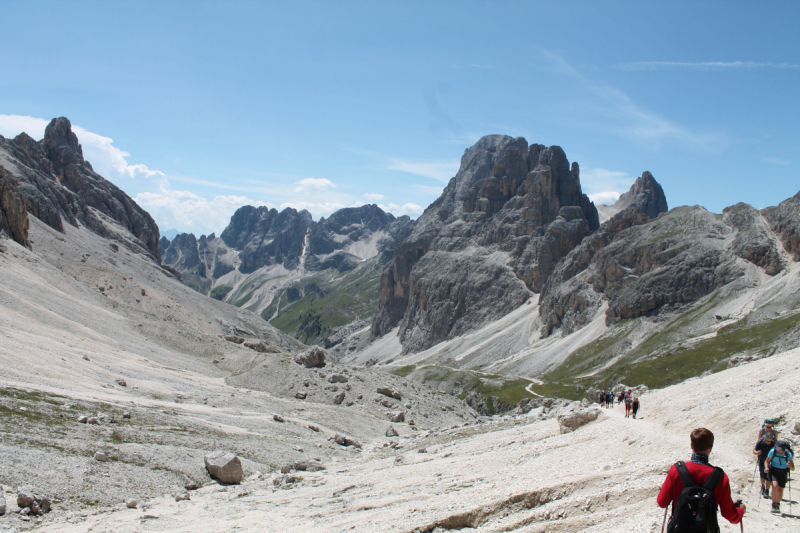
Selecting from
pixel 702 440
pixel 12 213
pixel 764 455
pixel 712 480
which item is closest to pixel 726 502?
pixel 712 480

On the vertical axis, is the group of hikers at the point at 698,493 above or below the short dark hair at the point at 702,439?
below

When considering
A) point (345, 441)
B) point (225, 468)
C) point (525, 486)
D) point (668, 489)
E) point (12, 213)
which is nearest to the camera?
point (668, 489)

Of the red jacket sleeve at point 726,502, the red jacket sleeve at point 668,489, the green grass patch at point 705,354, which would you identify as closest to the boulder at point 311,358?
the green grass patch at point 705,354

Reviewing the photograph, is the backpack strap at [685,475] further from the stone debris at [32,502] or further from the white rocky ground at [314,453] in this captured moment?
→ the stone debris at [32,502]

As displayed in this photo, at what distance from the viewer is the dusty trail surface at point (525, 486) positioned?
15539mm

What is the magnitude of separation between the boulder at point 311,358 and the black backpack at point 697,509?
7392cm

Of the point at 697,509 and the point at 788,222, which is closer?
the point at 697,509

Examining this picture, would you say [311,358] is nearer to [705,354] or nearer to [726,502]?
[726,502]

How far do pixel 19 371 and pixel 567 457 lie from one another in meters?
44.6

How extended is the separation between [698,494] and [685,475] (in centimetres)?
41

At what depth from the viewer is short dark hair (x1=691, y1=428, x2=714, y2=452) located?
10.0m

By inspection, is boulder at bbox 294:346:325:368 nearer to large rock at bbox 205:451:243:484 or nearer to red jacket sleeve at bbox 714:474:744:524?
large rock at bbox 205:451:243:484

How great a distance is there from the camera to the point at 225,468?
31.5m

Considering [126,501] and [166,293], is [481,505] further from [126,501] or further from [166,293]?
[166,293]
